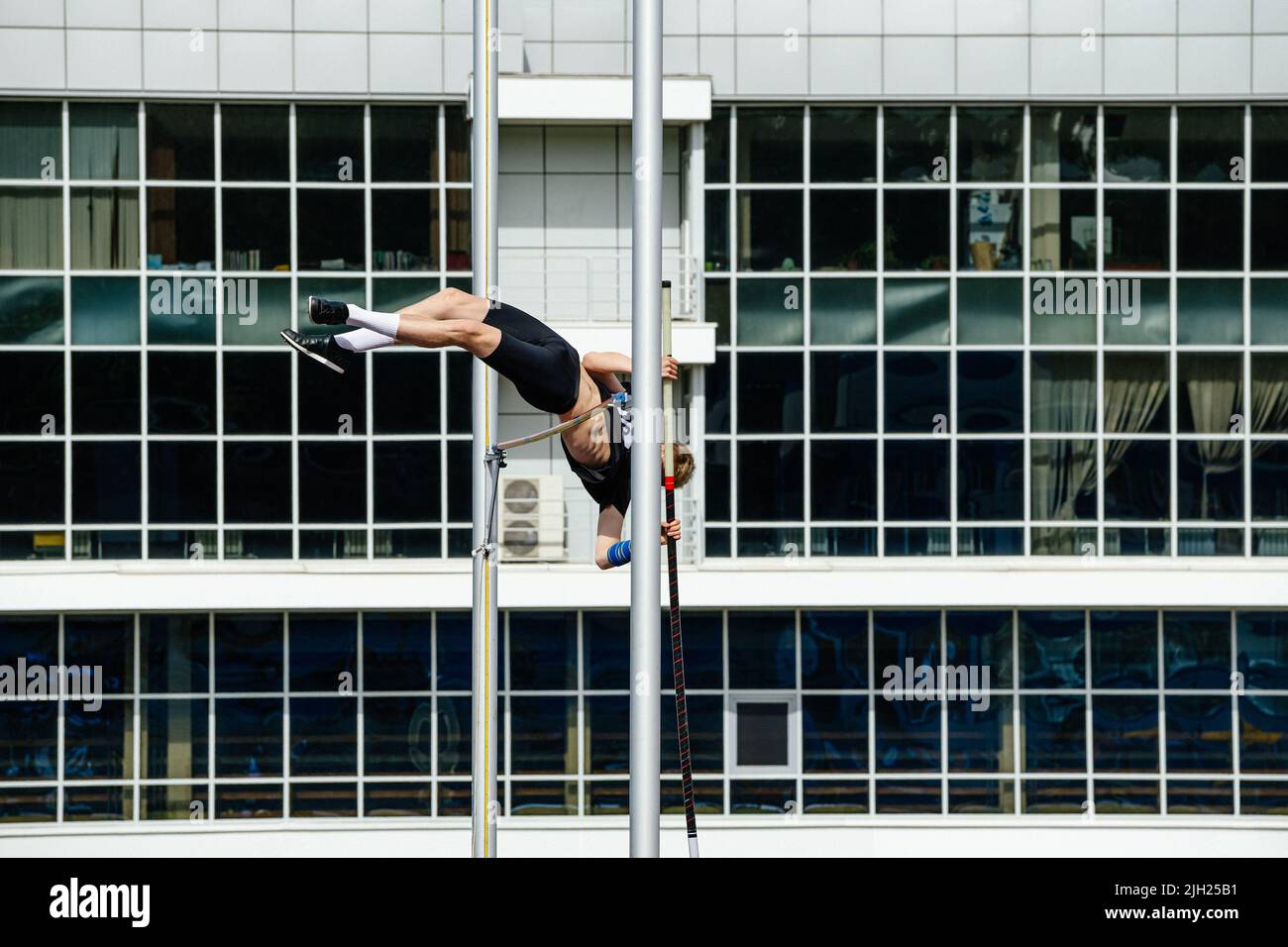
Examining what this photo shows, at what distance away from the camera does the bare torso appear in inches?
292

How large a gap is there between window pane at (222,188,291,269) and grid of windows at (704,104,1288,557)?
534cm

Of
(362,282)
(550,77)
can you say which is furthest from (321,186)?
(550,77)

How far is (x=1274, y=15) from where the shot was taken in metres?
16.8

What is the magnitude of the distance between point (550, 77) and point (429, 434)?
4653 millimetres

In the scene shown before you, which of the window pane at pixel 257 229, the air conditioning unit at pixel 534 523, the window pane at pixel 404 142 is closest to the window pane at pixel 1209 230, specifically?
the air conditioning unit at pixel 534 523

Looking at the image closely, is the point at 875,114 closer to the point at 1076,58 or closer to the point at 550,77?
the point at 1076,58

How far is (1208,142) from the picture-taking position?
17031mm

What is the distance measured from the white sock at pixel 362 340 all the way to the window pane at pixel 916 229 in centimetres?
1128

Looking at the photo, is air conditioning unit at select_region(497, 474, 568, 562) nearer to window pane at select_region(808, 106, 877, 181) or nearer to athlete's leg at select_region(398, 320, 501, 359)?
window pane at select_region(808, 106, 877, 181)

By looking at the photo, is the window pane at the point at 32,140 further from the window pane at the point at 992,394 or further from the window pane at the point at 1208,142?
the window pane at the point at 1208,142

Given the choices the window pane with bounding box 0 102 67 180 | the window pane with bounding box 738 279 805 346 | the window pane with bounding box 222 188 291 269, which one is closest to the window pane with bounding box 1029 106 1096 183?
the window pane with bounding box 738 279 805 346

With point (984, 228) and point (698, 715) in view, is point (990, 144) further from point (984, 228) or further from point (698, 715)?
point (698, 715)

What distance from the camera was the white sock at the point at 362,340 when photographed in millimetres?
6816

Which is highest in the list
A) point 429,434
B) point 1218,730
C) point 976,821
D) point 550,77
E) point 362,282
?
point 550,77
